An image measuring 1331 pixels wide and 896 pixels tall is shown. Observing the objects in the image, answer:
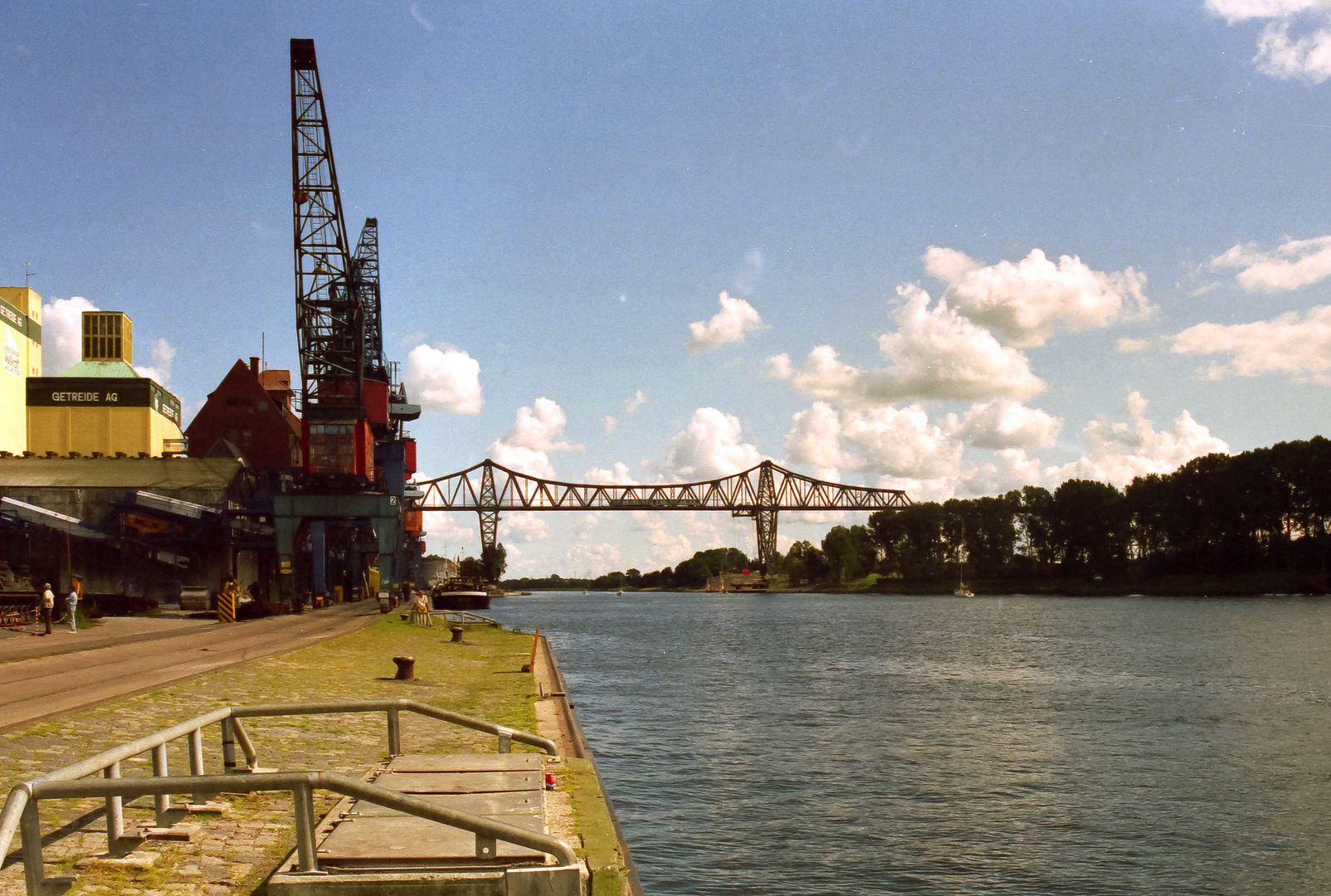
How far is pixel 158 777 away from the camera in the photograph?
7.81m

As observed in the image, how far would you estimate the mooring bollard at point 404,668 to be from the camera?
24.9 m

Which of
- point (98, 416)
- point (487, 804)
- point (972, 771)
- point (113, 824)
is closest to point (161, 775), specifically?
point (113, 824)

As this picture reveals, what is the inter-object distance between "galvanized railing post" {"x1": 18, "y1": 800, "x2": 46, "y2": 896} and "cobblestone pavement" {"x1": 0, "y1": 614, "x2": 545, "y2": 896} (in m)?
1.55

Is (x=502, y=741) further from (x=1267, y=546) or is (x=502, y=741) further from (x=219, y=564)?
(x=1267, y=546)

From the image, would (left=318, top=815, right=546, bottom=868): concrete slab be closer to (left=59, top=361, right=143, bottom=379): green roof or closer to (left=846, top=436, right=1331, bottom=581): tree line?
(left=59, top=361, right=143, bottom=379): green roof

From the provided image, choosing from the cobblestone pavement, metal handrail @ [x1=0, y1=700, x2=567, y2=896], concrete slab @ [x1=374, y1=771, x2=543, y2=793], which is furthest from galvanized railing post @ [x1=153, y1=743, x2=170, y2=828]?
concrete slab @ [x1=374, y1=771, x2=543, y2=793]

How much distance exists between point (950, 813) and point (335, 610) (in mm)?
55899

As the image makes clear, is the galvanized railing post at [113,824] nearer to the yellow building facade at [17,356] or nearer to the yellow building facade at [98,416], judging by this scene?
the yellow building facade at [17,356]

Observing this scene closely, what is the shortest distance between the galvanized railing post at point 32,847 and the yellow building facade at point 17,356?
89963 millimetres

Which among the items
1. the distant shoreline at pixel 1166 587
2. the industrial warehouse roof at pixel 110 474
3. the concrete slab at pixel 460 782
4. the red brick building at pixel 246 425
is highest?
the red brick building at pixel 246 425

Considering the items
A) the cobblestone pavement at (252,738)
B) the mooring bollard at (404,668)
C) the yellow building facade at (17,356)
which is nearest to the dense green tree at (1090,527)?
the yellow building facade at (17,356)

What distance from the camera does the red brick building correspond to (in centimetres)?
10362

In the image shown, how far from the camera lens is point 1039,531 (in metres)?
170

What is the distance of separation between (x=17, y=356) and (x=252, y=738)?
87.1m
